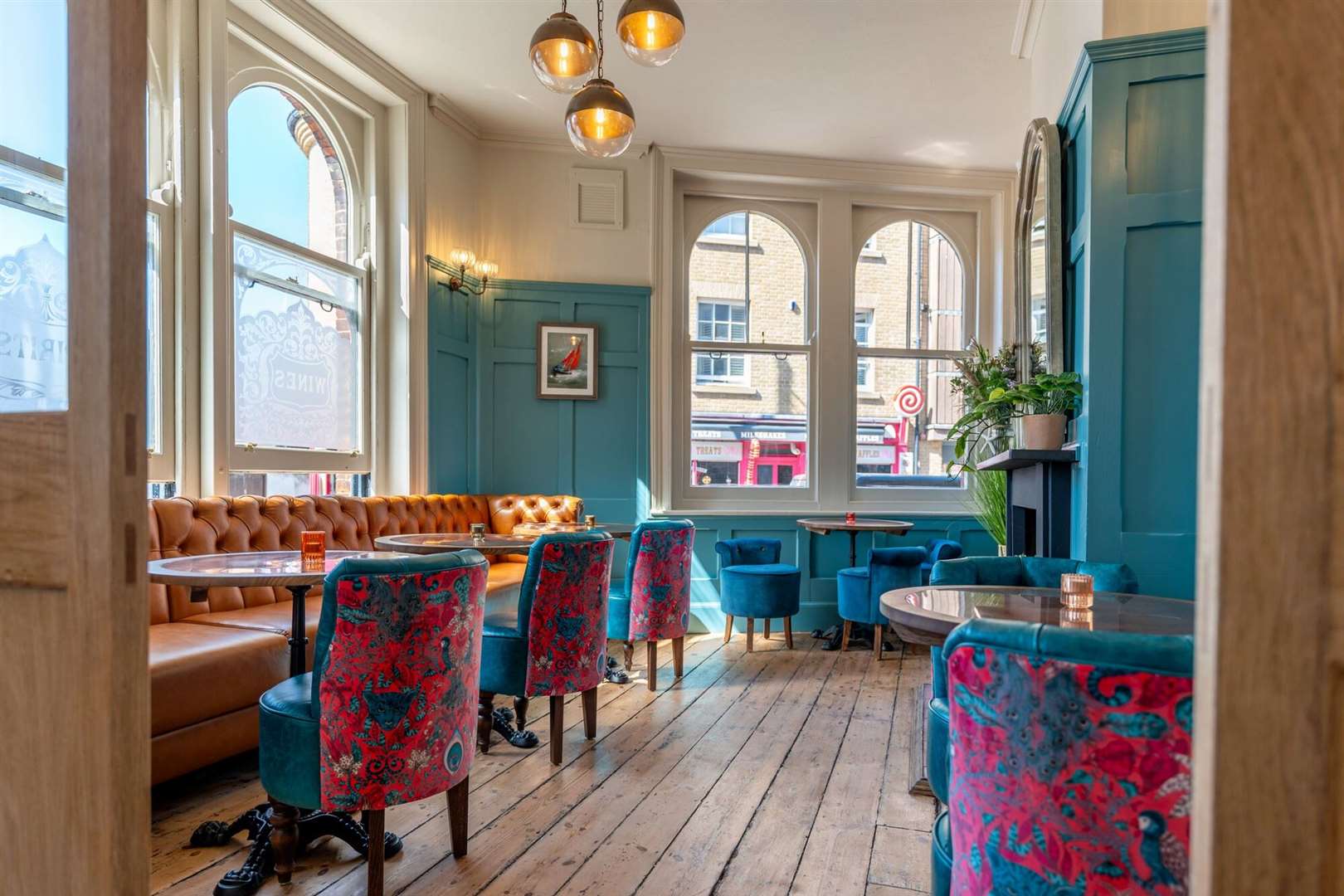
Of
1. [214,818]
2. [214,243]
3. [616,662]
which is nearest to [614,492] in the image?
[616,662]

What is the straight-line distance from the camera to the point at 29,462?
845mm

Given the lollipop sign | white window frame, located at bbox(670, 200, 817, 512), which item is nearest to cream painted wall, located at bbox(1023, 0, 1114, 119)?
white window frame, located at bbox(670, 200, 817, 512)

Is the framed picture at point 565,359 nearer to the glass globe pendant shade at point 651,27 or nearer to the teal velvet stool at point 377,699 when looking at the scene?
the glass globe pendant shade at point 651,27

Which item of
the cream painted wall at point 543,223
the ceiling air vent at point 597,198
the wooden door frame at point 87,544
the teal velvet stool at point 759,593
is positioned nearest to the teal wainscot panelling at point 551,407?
the cream painted wall at point 543,223

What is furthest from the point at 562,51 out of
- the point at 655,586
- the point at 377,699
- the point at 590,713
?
the point at 590,713

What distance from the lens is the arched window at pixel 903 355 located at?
6.50 m

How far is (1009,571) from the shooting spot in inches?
102

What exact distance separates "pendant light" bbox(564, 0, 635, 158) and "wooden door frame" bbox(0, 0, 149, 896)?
2.44 metres

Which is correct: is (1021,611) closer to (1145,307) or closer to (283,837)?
(1145,307)

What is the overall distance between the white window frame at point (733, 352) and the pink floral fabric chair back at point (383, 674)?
4.32 meters

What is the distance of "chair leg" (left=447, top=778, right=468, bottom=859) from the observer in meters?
2.23

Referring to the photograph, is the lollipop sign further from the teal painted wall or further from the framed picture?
the framed picture

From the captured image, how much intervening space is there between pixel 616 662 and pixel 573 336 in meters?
2.44

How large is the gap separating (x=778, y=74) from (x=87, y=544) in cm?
491
